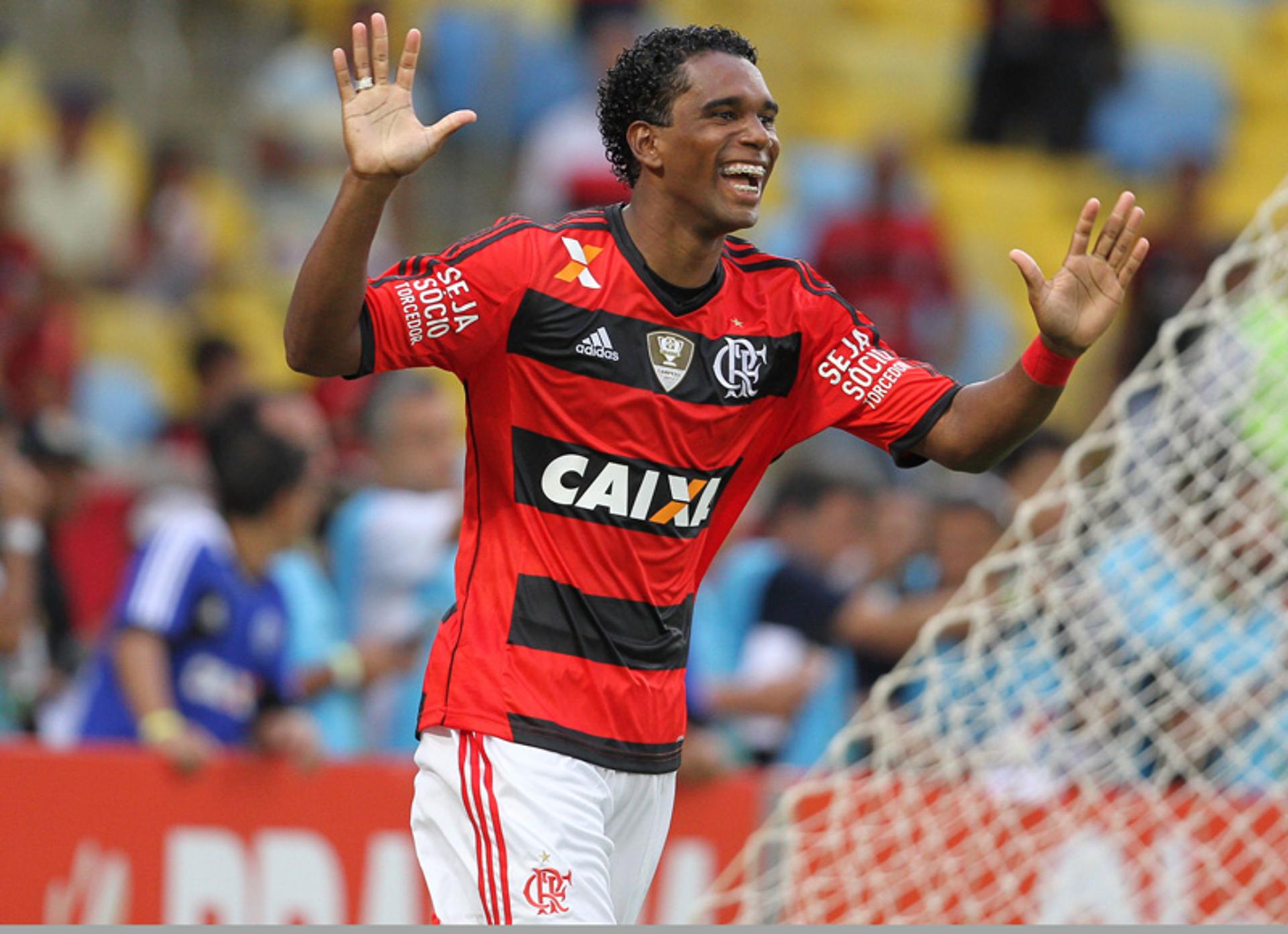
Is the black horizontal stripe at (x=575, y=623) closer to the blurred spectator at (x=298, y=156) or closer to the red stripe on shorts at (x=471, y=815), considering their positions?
the red stripe on shorts at (x=471, y=815)

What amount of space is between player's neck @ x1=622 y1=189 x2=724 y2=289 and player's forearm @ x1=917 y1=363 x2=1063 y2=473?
1.81 feet

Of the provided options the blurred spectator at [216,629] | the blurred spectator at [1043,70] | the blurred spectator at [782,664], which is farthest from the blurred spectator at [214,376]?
the blurred spectator at [1043,70]

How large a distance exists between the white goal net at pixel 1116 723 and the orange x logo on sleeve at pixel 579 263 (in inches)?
87.1

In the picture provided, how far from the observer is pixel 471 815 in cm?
Answer: 350

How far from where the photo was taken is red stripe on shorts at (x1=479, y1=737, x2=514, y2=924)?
11.3 ft

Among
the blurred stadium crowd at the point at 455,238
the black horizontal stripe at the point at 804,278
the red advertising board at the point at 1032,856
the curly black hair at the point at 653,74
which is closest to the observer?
the curly black hair at the point at 653,74

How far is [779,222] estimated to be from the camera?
11688 millimetres

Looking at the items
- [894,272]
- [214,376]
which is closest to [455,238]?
[894,272]

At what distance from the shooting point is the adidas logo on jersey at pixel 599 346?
365cm

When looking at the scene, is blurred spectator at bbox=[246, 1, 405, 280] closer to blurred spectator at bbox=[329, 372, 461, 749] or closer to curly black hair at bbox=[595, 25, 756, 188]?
blurred spectator at bbox=[329, 372, 461, 749]

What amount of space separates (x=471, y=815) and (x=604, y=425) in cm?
76

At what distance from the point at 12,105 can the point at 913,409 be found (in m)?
8.53

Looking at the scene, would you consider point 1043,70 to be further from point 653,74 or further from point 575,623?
point 575,623

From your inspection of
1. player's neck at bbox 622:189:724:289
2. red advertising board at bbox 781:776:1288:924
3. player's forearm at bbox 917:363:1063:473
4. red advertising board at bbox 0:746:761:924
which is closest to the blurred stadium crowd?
red advertising board at bbox 0:746:761:924
